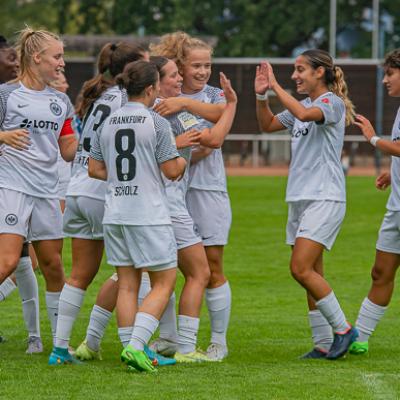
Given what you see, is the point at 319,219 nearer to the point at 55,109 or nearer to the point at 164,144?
the point at 164,144

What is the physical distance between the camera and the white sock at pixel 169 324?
336 inches

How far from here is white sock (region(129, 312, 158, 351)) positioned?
7449 millimetres

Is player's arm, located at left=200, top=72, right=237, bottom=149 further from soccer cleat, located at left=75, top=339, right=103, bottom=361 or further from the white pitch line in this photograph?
the white pitch line

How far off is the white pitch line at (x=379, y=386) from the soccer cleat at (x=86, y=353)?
1.85 meters

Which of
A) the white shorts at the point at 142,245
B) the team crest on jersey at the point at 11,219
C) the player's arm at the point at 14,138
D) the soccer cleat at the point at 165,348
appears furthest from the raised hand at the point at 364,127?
the team crest on jersey at the point at 11,219

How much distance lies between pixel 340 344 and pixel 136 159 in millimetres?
2016

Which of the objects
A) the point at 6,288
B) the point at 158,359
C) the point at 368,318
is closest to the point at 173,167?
the point at 158,359

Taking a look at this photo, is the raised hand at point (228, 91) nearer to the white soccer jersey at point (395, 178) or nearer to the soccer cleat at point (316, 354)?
the white soccer jersey at point (395, 178)

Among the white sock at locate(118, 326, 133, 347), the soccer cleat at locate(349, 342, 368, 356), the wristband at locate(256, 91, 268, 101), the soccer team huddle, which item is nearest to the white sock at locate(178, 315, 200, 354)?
the soccer team huddle

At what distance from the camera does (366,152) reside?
4097cm

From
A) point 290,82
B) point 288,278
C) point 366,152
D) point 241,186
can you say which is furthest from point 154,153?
point 366,152

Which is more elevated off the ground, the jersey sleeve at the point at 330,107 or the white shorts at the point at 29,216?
the jersey sleeve at the point at 330,107

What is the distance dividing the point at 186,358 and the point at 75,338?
1.47 metres

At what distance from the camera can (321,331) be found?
8.62 metres
